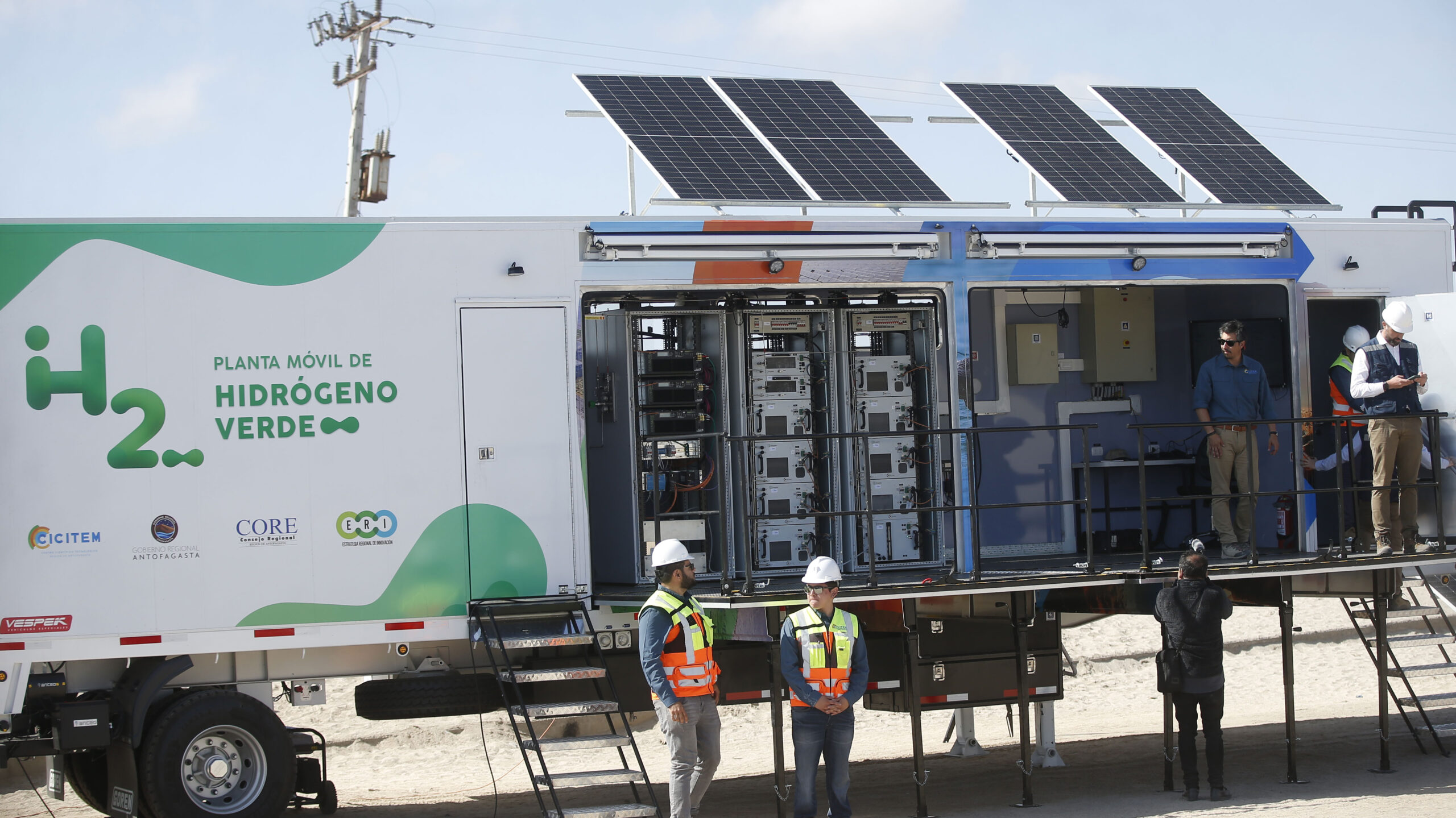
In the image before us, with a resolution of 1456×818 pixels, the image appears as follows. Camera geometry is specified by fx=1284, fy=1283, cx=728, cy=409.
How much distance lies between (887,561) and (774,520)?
929 mm

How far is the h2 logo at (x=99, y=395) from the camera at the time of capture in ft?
25.1

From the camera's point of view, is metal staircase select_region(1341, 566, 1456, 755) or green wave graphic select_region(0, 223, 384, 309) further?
metal staircase select_region(1341, 566, 1456, 755)

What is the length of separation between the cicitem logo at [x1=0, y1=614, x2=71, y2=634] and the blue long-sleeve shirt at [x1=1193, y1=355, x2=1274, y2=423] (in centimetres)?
770

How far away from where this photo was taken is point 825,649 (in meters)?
7.35

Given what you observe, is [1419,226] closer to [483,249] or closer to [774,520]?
[774,520]

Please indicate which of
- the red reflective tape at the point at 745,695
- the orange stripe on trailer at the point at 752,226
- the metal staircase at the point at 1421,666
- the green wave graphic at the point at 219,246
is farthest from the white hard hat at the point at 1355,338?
the green wave graphic at the point at 219,246

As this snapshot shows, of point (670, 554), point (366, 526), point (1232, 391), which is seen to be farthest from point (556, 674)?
point (1232, 391)

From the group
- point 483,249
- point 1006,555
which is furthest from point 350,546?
point 1006,555

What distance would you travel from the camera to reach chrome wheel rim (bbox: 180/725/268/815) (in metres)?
7.82

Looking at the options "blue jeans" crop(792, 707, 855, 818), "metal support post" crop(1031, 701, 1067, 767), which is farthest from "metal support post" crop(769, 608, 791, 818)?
"metal support post" crop(1031, 701, 1067, 767)

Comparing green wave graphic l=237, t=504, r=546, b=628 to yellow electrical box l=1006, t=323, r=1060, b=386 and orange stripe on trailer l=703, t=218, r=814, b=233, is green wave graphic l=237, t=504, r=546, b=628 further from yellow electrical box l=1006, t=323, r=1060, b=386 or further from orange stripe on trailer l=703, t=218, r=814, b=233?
yellow electrical box l=1006, t=323, r=1060, b=386

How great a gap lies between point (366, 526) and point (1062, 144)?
6.06m

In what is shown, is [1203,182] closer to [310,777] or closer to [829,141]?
[829,141]

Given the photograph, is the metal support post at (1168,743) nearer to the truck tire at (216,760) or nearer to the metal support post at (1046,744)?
the metal support post at (1046,744)
